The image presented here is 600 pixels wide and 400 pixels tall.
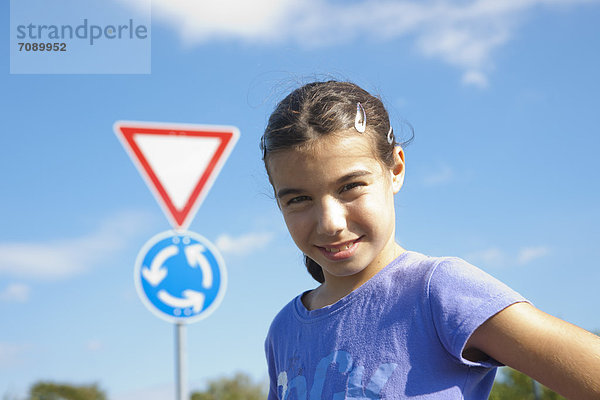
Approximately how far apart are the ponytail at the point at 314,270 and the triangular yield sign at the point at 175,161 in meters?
2.43

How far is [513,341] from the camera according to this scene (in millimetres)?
1454

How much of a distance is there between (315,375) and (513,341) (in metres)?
0.58

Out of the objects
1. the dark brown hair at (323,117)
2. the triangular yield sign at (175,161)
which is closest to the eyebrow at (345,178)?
the dark brown hair at (323,117)

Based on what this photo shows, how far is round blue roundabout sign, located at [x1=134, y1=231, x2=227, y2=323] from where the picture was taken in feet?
14.4

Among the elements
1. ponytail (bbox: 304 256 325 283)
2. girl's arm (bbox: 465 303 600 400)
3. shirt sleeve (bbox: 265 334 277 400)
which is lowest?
girl's arm (bbox: 465 303 600 400)

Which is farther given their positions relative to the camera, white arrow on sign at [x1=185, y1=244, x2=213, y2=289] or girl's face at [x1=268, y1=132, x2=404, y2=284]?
white arrow on sign at [x1=185, y1=244, x2=213, y2=289]

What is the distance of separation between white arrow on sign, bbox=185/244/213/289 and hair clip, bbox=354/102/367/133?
280 cm

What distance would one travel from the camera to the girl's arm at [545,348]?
137 cm

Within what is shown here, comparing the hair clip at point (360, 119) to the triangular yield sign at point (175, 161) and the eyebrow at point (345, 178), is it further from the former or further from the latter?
the triangular yield sign at point (175, 161)

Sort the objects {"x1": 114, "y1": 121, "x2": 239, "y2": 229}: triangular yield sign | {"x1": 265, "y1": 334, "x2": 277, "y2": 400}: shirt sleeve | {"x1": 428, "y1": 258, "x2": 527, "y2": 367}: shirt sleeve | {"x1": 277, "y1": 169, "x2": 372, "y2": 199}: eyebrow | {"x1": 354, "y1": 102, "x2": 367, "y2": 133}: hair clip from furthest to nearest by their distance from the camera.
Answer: {"x1": 114, "y1": 121, "x2": 239, "y2": 229}: triangular yield sign, {"x1": 265, "y1": 334, "x2": 277, "y2": 400}: shirt sleeve, {"x1": 354, "y1": 102, "x2": 367, "y2": 133}: hair clip, {"x1": 277, "y1": 169, "x2": 372, "y2": 199}: eyebrow, {"x1": 428, "y1": 258, "x2": 527, "y2": 367}: shirt sleeve

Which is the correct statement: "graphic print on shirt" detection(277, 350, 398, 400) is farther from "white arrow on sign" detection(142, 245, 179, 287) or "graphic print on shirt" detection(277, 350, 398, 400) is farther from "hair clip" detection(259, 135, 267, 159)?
"white arrow on sign" detection(142, 245, 179, 287)

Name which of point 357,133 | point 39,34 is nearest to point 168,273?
point 39,34

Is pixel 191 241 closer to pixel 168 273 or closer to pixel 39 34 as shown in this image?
pixel 168 273

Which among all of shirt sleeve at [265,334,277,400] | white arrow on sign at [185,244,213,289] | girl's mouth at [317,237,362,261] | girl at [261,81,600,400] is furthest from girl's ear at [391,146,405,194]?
white arrow on sign at [185,244,213,289]
